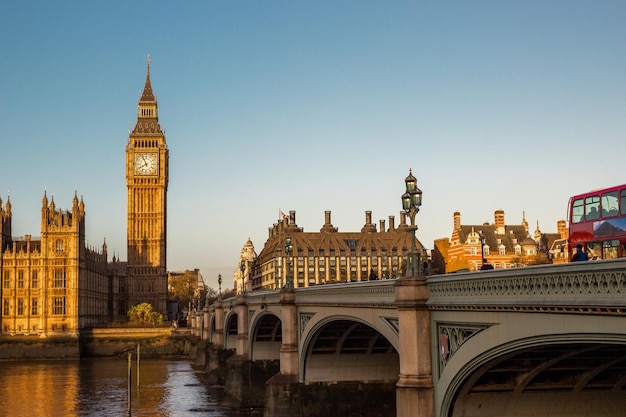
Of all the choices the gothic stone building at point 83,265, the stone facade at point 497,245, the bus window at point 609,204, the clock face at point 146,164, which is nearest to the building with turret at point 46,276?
the gothic stone building at point 83,265

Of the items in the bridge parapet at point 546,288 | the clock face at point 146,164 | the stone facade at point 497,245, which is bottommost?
the bridge parapet at point 546,288

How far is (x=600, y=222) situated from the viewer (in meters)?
28.6

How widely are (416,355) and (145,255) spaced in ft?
491

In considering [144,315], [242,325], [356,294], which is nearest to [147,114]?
[144,315]

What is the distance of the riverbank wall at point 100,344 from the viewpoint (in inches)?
4973

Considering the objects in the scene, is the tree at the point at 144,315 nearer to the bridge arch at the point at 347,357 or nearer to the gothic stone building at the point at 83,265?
the gothic stone building at the point at 83,265

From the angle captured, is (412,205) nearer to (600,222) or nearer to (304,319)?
(600,222)

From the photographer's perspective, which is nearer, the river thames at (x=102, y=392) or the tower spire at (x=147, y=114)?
the river thames at (x=102, y=392)

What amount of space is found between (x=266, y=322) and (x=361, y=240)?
307ft

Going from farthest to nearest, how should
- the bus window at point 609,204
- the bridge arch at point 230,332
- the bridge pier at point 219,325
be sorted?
the bridge pier at point 219,325 → the bridge arch at point 230,332 → the bus window at point 609,204

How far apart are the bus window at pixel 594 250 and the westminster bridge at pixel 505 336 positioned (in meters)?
6.22

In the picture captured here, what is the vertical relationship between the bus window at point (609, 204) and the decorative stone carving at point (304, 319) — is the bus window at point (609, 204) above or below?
above

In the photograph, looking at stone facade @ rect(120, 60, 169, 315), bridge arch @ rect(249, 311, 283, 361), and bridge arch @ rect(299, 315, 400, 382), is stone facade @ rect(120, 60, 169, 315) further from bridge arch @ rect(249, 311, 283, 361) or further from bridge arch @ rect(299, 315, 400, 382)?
bridge arch @ rect(299, 315, 400, 382)

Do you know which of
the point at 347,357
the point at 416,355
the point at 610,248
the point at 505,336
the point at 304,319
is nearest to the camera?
the point at 505,336
